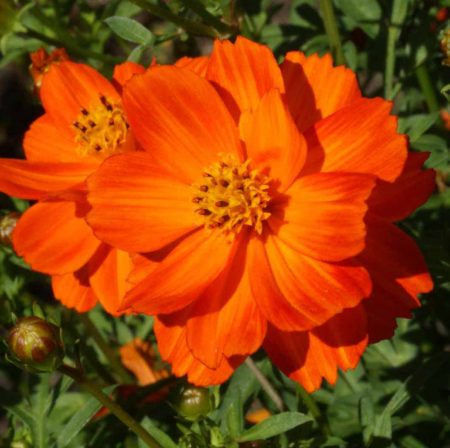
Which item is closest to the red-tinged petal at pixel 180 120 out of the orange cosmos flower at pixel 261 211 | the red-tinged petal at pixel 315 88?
the orange cosmos flower at pixel 261 211

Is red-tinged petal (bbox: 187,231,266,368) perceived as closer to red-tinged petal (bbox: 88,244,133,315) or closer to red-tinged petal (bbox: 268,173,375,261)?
red-tinged petal (bbox: 268,173,375,261)

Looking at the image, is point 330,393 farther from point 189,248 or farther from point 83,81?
point 83,81

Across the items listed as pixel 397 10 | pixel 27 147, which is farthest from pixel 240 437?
pixel 397 10

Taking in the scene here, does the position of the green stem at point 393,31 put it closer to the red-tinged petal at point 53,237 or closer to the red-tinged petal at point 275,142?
the red-tinged petal at point 275,142

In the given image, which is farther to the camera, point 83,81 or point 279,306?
point 83,81

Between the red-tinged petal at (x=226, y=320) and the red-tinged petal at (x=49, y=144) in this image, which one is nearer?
the red-tinged petal at (x=226, y=320)

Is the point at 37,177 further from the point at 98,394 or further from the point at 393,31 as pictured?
the point at 393,31

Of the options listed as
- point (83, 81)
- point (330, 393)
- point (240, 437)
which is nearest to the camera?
point (240, 437)
